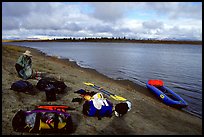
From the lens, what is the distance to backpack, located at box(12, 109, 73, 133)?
6.09 m

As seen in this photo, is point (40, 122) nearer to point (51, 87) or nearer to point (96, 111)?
point (96, 111)

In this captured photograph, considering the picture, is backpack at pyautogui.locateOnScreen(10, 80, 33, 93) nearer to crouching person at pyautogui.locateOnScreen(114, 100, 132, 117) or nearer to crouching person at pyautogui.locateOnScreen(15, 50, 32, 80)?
crouching person at pyautogui.locateOnScreen(15, 50, 32, 80)

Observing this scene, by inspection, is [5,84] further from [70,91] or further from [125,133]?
[125,133]

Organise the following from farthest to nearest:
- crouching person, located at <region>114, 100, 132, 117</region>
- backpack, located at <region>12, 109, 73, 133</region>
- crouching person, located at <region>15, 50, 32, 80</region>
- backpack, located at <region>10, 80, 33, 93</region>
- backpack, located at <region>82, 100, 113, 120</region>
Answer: crouching person, located at <region>15, 50, 32, 80</region>, backpack, located at <region>10, 80, 33, 93</region>, crouching person, located at <region>114, 100, 132, 117</region>, backpack, located at <region>82, 100, 113, 120</region>, backpack, located at <region>12, 109, 73, 133</region>

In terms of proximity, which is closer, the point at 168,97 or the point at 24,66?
the point at 24,66

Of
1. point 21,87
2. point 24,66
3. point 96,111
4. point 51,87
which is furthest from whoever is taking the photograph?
point 24,66

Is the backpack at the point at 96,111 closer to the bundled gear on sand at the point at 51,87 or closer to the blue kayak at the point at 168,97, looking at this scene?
the bundled gear on sand at the point at 51,87

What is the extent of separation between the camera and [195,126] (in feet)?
28.2

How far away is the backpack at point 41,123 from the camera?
20.0 ft

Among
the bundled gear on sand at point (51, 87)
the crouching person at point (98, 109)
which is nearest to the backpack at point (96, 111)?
the crouching person at point (98, 109)

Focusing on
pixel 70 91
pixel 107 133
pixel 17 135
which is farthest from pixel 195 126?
pixel 17 135

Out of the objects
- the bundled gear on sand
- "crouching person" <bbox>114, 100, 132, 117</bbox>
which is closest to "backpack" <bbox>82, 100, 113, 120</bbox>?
"crouching person" <bbox>114, 100, 132, 117</bbox>

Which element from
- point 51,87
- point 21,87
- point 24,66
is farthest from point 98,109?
point 24,66

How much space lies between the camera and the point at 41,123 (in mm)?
6129
